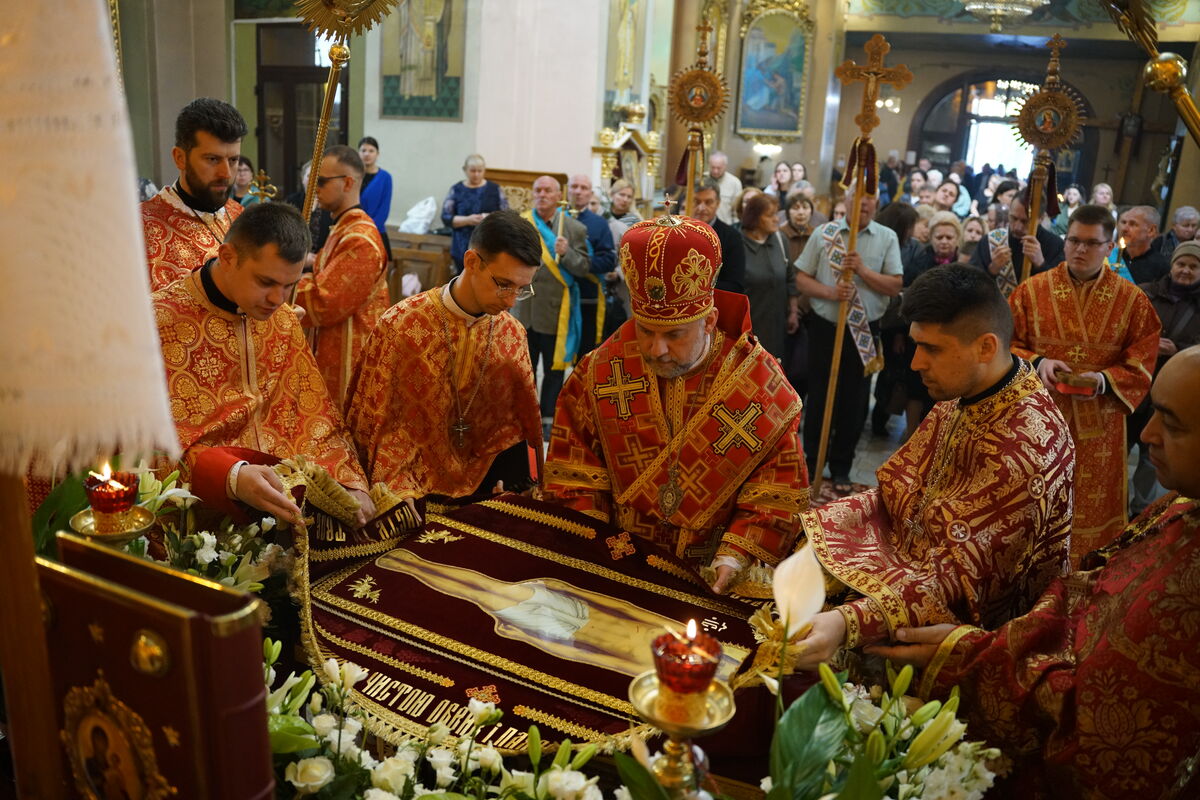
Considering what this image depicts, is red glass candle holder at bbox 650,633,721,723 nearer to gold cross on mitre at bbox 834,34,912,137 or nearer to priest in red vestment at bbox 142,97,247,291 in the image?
priest in red vestment at bbox 142,97,247,291

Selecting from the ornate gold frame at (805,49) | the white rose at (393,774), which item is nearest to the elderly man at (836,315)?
the white rose at (393,774)

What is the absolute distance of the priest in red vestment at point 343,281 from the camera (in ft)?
15.3

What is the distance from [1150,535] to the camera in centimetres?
189

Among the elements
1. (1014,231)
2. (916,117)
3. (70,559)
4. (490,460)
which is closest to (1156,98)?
(916,117)

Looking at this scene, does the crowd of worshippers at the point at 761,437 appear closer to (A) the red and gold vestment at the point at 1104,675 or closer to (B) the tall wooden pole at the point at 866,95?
(A) the red and gold vestment at the point at 1104,675

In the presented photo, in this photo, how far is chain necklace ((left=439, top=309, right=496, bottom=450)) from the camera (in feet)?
11.6

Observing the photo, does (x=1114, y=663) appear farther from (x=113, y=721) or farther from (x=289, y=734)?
(x=113, y=721)

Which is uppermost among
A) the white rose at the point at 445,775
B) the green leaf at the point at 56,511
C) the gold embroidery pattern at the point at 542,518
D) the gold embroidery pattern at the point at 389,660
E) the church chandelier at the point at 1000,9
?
the church chandelier at the point at 1000,9

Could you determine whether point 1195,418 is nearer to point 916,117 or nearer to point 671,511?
point 671,511

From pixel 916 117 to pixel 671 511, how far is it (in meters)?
24.5

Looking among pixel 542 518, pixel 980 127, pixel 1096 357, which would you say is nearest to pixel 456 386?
pixel 542 518

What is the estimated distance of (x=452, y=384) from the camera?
3543 millimetres

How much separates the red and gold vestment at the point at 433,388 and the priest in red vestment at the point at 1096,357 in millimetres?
2619

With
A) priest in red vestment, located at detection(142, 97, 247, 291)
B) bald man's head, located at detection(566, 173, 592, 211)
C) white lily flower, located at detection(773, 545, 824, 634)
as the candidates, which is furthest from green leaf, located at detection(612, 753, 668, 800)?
bald man's head, located at detection(566, 173, 592, 211)
